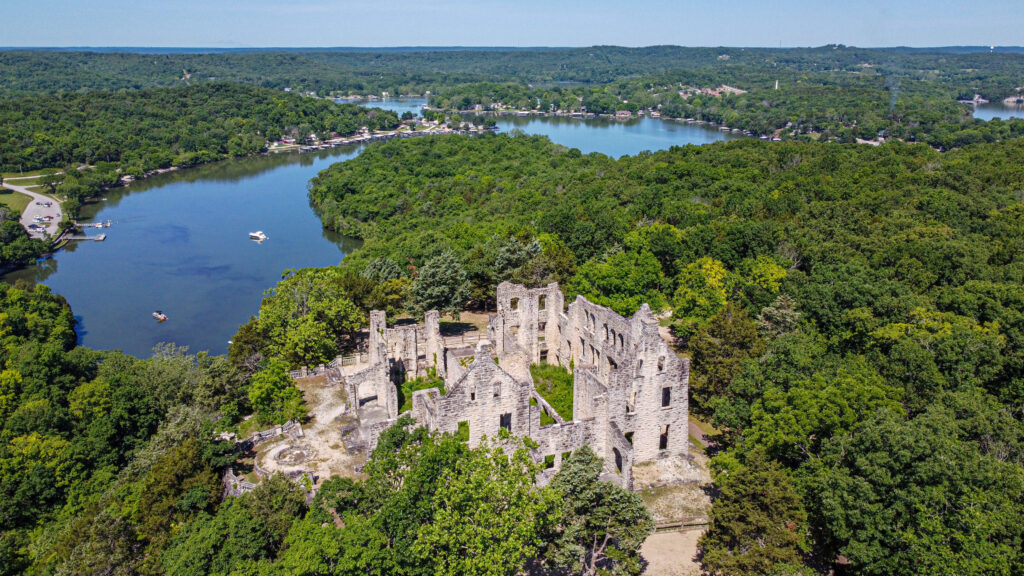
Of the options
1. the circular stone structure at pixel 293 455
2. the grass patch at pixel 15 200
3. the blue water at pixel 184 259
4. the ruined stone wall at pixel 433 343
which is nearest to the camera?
the circular stone structure at pixel 293 455

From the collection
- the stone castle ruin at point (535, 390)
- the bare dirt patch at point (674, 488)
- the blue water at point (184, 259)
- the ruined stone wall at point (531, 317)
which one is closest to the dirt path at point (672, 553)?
the bare dirt patch at point (674, 488)

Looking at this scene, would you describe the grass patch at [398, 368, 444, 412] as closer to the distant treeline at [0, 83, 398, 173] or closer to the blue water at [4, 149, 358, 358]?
the blue water at [4, 149, 358, 358]

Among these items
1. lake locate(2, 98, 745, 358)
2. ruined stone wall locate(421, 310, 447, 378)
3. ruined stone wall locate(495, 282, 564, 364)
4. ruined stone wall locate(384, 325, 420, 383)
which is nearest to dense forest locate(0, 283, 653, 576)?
ruined stone wall locate(384, 325, 420, 383)

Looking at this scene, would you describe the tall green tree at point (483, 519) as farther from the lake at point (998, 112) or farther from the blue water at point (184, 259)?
the lake at point (998, 112)

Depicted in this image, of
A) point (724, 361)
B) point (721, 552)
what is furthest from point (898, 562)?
point (724, 361)

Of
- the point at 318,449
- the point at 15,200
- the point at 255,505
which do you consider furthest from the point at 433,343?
the point at 15,200

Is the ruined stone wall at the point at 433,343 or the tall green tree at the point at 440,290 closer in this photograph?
the ruined stone wall at the point at 433,343

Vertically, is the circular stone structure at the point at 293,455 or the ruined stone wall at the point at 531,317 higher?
the ruined stone wall at the point at 531,317

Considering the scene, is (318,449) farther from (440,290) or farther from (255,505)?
(440,290)

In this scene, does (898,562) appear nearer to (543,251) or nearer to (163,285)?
(543,251)
